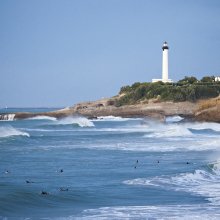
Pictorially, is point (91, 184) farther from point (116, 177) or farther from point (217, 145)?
point (217, 145)

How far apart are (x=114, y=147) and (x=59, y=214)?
20056 millimetres

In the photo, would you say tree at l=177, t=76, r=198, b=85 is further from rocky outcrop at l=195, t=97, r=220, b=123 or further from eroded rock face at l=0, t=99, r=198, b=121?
rocky outcrop at l=195, t=97, r=220, b=123

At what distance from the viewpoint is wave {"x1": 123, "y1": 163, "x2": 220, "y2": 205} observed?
61.0 ft

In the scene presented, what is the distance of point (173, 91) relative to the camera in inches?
3113

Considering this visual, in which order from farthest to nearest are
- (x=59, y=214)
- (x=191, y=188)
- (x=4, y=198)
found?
1. (x=191, y=188)
2. (x=4, y=198)
3. (x=59, y=214)

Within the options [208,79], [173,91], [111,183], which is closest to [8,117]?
[173,91]

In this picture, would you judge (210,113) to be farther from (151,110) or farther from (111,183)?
(111,183)

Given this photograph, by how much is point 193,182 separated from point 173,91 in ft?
193

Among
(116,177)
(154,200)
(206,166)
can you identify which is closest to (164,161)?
(206,166)

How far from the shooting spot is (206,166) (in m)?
24.4

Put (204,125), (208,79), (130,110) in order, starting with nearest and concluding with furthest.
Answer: (204,125) < (130,110) < (208,79)

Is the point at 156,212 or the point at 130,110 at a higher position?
the point at 130,110

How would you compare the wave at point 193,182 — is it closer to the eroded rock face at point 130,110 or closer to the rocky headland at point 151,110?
the rocky headland at point 151,110

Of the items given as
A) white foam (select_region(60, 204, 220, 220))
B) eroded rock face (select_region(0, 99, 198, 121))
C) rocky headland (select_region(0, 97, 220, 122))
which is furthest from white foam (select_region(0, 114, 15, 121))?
white foam (select_region(60, 204, 220, 220))
